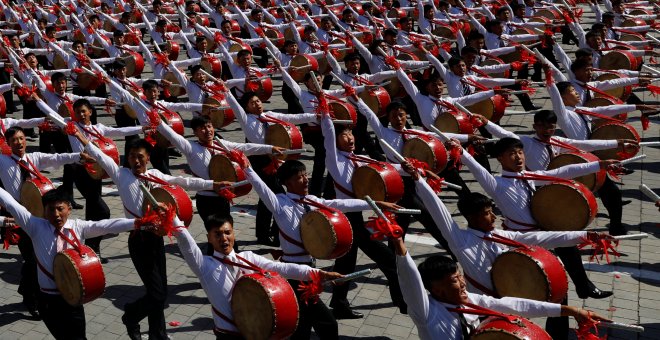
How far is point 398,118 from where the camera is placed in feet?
28.9

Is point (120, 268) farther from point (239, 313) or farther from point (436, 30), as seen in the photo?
point (436, 30)

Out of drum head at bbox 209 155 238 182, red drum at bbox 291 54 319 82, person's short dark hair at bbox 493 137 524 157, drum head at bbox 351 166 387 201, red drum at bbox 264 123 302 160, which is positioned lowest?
red drum at bbox 291 54 319 82

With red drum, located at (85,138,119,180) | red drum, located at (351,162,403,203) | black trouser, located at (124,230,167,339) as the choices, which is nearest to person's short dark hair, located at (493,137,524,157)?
red drum, located at (351,162,403,203)

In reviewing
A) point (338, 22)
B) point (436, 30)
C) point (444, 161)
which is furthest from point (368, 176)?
point (436, 30)

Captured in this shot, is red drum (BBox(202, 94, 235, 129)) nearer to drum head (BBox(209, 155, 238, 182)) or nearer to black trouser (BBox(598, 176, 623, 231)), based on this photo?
drum head (BBox(209, 155, 238, 182))

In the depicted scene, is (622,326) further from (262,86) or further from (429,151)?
(262,86)

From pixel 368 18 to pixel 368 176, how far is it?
1054 cm

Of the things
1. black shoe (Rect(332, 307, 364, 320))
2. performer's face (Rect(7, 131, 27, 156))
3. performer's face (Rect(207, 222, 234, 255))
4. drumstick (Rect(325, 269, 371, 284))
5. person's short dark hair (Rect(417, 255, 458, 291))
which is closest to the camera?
person's short dark hair (Rect(417, 255, 458, 291))

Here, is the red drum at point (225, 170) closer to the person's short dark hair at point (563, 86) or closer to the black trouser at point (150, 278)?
the black trouser at point (150, 278)

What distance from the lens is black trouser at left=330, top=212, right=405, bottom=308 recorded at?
7.15 m

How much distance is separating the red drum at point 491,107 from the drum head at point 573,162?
9.79 ft

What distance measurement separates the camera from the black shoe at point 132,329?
22.0ft

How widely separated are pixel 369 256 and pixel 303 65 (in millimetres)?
6962

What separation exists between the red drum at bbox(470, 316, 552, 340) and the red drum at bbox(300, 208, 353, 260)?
213 cm
